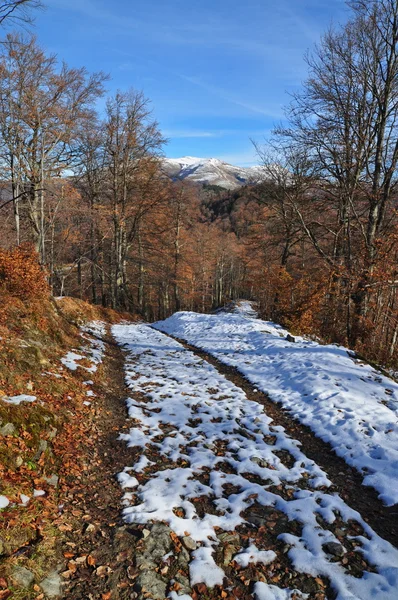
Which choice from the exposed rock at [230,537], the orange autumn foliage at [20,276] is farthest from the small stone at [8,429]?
the orange autumn foliage at [20,276]

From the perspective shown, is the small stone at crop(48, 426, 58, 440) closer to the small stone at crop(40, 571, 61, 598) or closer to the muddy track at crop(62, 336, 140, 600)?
the muddy track at crop(62, 336, 140, 600)

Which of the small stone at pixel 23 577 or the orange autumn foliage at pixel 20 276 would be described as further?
the orange autumn foliage at pixel 20 276

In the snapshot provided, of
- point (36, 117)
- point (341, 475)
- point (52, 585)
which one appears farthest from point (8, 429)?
point (36, 117)

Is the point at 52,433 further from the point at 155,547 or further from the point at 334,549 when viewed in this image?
the point at 334,549

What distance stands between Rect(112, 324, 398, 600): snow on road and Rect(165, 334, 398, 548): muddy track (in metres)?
0.19

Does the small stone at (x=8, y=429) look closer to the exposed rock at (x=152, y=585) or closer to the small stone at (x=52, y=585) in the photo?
the small stone at (x=52, y=585)

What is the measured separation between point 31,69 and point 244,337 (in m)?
15.0

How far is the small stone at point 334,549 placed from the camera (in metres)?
3.68

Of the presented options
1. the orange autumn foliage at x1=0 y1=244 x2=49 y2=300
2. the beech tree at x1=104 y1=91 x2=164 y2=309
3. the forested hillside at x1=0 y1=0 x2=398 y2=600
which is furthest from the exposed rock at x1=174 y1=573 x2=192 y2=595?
the beech tree at x1=104 y1=91 x2=164 y2=309

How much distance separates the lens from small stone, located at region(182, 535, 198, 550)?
12.1 feet

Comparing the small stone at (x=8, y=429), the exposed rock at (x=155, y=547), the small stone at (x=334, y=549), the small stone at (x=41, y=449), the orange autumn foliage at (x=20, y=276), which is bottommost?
the small stone at (x=334, y=549)

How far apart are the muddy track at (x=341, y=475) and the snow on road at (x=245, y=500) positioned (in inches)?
7.3

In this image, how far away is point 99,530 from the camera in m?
3.80

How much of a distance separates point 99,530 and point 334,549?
2.75 meters
